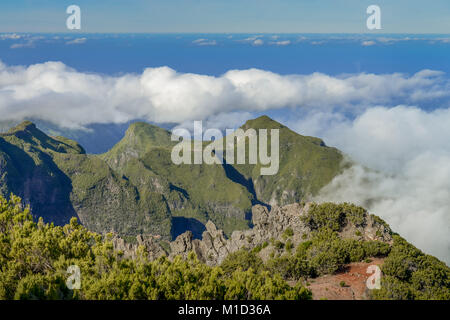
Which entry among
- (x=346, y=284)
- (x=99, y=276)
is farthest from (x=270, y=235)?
(x=99, y=276)

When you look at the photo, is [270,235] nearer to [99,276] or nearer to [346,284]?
[346,284]

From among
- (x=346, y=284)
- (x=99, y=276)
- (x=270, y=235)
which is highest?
(x=99, y=276)

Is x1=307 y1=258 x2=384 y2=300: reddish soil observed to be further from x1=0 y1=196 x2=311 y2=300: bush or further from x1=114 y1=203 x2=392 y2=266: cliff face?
x1=114 y1=203 x2=392 y2=266: cliff face

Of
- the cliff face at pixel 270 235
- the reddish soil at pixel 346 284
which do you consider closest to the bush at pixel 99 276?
the reddish soil at pixel 346 284

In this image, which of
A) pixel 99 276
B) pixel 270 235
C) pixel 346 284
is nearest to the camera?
pixel 99 276

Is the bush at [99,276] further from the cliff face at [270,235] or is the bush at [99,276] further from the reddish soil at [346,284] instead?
the cliff face at [270,235]

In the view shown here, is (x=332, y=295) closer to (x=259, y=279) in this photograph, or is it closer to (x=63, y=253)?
(x=259, y=279)
